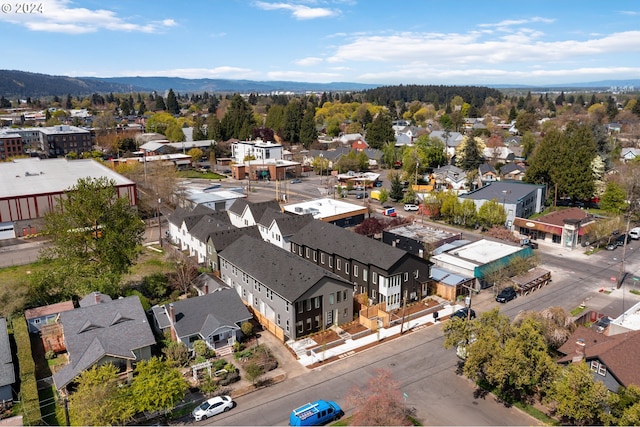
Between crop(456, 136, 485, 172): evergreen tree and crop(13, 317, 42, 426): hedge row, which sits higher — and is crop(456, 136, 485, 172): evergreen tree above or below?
above

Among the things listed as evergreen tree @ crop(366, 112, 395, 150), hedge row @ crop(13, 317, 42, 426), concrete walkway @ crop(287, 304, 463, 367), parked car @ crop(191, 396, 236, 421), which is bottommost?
concrete walkway @ crop(287, 304, 463, 367)

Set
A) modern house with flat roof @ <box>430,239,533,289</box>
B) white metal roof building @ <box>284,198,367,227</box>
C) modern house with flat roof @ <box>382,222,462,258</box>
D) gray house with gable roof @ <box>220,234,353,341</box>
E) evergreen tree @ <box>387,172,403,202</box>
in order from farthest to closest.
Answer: evergreen tree @ <box>387,172,403,202</box> < white metal roof building @ <box>284,198,367,227</box> < modern house with flat roof @ <box>382,222,462,258</box> < modern house with flat roof @ <box>430,239,533,289</box> < gray house with gable roof @ <box>220,234,353,341</box>

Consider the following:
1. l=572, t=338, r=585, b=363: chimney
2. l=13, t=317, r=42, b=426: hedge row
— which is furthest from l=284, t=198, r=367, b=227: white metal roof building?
l=572, t=338, r=585, b=363: chimney

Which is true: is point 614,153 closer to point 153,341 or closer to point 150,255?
point 150,255

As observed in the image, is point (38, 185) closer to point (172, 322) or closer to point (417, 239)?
point (172, 322)

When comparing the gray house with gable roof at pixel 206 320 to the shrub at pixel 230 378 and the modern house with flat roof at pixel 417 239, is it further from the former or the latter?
the modern house with flat roof at pixel 417 239

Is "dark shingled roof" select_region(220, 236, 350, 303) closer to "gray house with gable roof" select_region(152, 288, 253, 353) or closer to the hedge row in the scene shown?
"gray house with gable roof" select_region(152, 288, 253, 353)

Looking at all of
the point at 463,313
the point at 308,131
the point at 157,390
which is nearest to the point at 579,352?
the point at 463,313

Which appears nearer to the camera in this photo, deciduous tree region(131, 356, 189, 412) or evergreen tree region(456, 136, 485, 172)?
deciduous tree region(131, 356, 189, 412)
